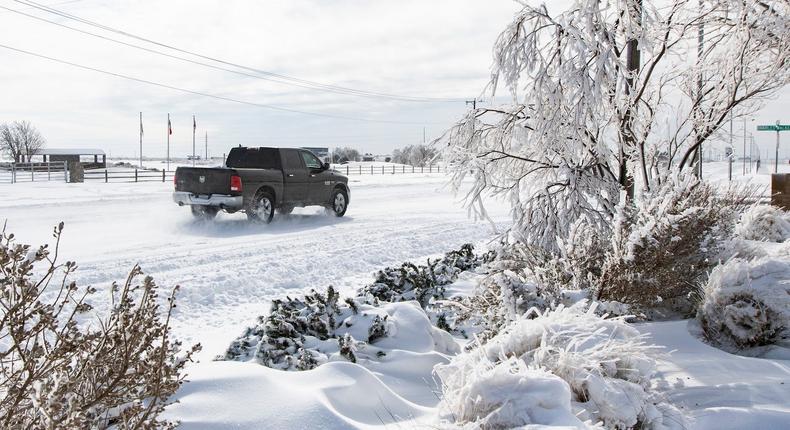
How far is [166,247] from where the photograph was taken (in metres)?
10.2

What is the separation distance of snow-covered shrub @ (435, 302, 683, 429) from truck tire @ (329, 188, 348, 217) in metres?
13.1

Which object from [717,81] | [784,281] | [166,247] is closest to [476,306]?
[784,281]

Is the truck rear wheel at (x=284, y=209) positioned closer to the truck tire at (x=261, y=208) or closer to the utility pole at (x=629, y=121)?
the truck tire at (x=261, y=208)

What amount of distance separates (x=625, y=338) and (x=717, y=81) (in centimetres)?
673

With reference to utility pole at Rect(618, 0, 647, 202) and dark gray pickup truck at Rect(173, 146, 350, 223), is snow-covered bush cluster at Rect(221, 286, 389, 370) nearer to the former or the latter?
utility pole at Rect(618, 0, 647, 202)

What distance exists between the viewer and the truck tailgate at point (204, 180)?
43.2 ft

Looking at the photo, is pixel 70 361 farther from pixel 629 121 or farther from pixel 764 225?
pixel 764 225

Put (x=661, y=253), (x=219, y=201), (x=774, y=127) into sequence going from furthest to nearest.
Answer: (x=774, y=127) < (x=219, y=201) < (x=661, y=253)

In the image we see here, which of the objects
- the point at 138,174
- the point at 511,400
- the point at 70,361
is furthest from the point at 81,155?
the point at 511,400

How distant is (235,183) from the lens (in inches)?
520

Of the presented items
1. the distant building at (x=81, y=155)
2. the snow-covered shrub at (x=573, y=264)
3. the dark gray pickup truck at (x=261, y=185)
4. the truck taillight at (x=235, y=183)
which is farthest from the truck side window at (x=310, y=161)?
the distant building at (x=81, y=155)

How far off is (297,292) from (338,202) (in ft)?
30.5

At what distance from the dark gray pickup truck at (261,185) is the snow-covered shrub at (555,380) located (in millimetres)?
10824

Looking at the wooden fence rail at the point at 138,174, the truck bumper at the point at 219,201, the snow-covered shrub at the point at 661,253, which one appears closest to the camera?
the snow-covered shrub at the point at 661,253
